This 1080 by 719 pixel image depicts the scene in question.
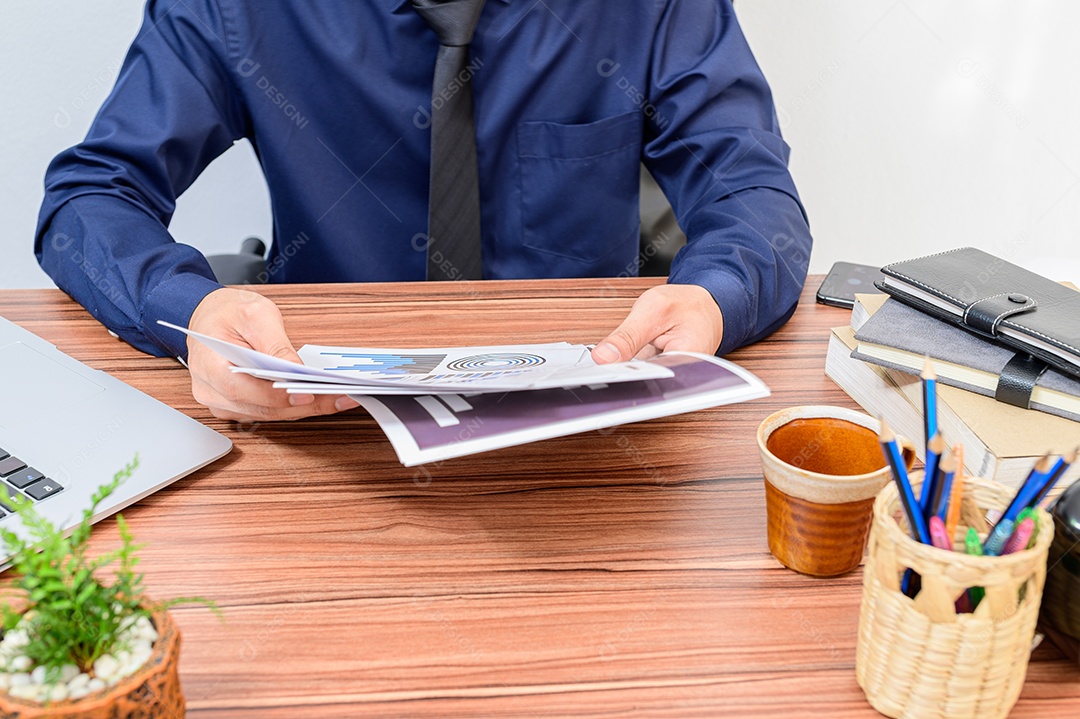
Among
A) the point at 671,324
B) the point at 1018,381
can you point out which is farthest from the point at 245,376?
the point at 1018,381

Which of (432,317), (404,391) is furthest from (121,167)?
(404,391)

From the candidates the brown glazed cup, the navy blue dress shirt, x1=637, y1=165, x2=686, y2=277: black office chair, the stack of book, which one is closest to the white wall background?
the navy blue dress shirt

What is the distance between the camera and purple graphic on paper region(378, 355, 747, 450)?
2.00 feet

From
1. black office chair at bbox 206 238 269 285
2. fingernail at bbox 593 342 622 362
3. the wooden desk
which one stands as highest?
fingernail at bbox 593 342 622 362

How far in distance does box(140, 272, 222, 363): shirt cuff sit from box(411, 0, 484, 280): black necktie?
415 mm

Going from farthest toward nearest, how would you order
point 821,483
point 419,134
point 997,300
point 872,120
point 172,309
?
point 872,120 → point 419,134 → point 172,309 → point 997,300 → point 821,483

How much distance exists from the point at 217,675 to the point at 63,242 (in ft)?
2.43

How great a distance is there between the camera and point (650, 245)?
4.72 feet

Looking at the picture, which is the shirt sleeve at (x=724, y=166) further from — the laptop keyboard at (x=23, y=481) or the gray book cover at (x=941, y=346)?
the laptop keyboard at (x=23, y=481)

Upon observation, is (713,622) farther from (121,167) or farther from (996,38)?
(996,38)

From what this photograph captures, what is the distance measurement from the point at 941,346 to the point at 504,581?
0.45 m

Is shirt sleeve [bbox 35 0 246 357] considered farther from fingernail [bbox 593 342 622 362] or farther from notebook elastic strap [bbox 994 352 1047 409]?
notebook elastic strap [bbox 994 352 1047 409]

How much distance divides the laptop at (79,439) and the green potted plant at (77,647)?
7.8 inches

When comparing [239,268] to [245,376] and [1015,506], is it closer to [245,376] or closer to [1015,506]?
[245,376]
